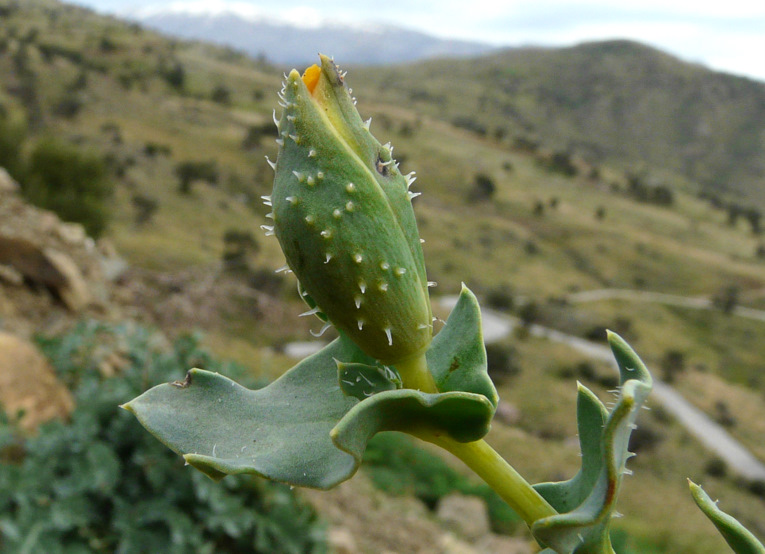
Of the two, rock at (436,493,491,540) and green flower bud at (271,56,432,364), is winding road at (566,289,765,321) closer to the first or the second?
rock at (436,493,491,540)

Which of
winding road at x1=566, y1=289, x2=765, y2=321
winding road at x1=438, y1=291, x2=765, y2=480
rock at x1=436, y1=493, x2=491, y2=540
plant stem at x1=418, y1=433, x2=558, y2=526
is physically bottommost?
winding road at x1=438, y1=291, x2=765, y2=480

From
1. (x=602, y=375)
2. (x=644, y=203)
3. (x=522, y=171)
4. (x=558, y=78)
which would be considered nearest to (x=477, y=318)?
(x=602, y=375)

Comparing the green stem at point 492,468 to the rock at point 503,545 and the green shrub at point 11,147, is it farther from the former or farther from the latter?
the green shrub at point 11,147

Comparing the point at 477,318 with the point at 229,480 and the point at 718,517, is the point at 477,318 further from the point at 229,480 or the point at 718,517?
the point at 229,480

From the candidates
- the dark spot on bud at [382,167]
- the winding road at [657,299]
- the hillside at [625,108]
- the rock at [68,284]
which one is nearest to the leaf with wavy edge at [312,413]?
the dark spot on bud at [382,167]

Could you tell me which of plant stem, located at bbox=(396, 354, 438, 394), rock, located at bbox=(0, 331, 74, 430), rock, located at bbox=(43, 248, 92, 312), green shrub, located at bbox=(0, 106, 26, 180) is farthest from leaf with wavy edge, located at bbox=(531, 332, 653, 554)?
green shrub, located at bbox=(0, 106, 26, 180)

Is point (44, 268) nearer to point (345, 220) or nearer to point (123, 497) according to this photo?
point (123, 497)

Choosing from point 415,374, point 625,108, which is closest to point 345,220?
point 415,374
